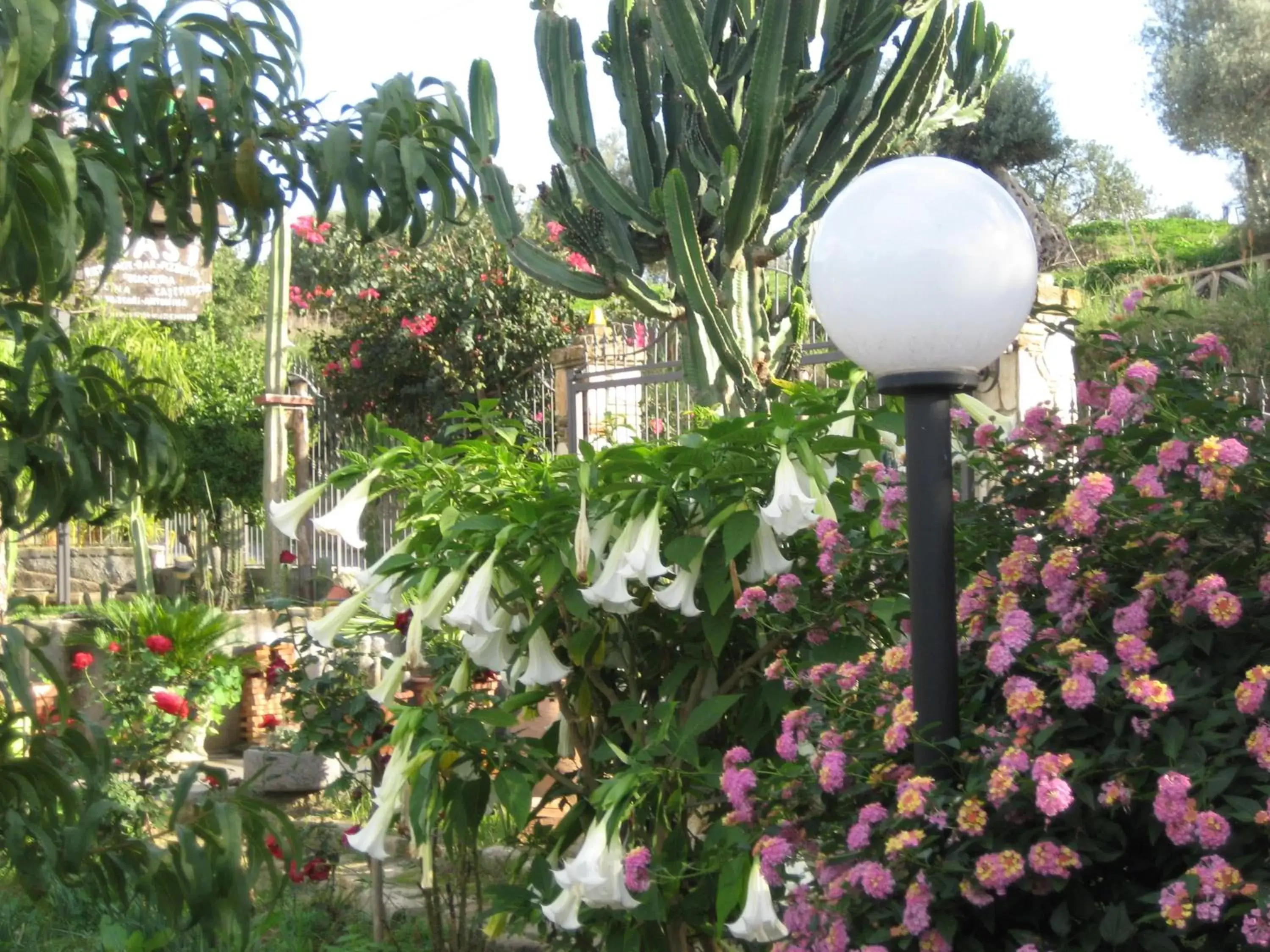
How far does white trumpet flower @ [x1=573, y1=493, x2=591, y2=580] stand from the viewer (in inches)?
102

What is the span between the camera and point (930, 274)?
6.30 ft

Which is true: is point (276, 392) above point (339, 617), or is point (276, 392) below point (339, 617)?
above

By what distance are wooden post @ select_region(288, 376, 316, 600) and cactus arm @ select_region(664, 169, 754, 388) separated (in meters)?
4.05

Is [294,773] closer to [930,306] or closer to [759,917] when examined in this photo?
[759,917]

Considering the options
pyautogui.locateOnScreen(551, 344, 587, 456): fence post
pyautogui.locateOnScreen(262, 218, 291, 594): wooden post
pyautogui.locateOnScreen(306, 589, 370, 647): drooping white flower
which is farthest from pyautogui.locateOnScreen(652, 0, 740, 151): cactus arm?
pyautogui.locateOnScreen(306, 589, 370, 647): drooping white flower

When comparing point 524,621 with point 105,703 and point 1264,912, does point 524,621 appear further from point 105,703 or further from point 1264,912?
point 105,703

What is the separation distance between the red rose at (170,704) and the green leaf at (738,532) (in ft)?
12.0

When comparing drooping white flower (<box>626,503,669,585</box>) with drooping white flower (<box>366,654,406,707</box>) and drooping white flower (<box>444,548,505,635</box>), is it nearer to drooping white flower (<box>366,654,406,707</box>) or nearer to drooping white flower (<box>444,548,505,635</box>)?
drooping white flower (<box>444,548,505,635</box>)

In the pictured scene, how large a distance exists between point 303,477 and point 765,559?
861cm

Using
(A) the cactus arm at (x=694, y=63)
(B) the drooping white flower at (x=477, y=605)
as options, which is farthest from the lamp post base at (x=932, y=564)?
(A) the cactus arm at (x=694, y=63)

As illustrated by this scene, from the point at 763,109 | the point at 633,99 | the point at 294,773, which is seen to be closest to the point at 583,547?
the point at 294,773

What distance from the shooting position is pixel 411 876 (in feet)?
16.9

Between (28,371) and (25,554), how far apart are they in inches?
510

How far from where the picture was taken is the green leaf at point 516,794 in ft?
8.97
